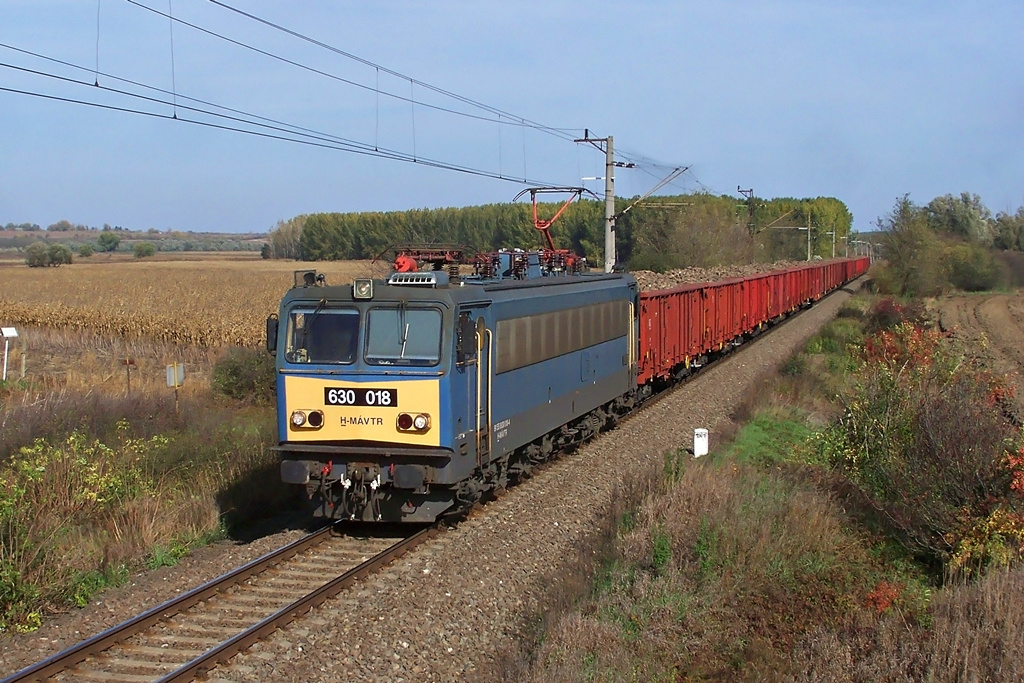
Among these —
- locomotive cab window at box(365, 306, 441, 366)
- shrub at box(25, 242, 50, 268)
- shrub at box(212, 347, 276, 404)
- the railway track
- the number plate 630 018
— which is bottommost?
the railway track

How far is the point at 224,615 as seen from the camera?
8867mm

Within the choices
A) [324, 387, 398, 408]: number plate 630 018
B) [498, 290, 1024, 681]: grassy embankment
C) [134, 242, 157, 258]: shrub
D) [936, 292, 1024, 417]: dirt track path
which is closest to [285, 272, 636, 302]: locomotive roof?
[324, 387, 398, 408]: number plate 630 018

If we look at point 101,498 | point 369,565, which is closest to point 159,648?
point 369,565

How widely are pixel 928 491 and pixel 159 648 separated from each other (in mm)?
8211

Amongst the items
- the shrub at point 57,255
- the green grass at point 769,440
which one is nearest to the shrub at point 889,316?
the green grass at point 769,440

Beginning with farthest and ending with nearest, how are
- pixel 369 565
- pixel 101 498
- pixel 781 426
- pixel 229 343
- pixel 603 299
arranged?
pixel 229 343 < pixel 781 426 < pixel 603 299 < pixel 101 498 < pixel 369 565

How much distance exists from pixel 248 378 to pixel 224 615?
38.8 feet

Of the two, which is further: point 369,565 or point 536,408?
point 536,408

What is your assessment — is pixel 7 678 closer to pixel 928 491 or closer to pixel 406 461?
pixel 406 461

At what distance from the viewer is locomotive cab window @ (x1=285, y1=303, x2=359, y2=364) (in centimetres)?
1065

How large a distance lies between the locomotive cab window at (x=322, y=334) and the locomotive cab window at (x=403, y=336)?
209mm

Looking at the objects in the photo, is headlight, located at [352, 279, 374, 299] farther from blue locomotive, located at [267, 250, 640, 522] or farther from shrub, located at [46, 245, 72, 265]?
shrub, located at [46, 245, 72, 265]

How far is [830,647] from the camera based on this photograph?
23.6 feet

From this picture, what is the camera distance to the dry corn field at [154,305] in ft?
93.9
